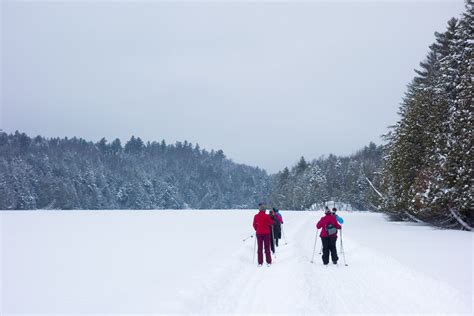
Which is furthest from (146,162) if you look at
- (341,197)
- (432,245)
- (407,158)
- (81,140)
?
(432,245)

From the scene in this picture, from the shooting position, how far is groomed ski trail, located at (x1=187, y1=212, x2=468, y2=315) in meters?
7.10

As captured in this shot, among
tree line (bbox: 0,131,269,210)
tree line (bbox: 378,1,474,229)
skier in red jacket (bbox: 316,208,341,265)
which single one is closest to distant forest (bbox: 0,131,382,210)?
tree line (bbox: 0,131,269,210)

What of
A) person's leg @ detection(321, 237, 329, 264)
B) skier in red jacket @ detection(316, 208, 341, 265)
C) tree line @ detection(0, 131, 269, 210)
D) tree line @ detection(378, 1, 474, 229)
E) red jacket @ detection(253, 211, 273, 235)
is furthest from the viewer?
tree line @ detection(0, 131, 269, 210)

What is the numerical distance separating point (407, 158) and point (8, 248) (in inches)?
1057

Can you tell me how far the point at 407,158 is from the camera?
28.5m

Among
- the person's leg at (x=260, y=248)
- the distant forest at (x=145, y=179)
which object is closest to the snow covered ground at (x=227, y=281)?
the person's leg at (x=260, y=248)

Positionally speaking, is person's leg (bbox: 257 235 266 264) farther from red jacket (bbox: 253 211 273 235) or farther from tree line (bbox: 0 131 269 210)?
tree line (bbox: 0 131 269 210)

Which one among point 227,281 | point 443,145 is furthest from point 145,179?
point 227,281

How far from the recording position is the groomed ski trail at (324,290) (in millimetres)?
7102

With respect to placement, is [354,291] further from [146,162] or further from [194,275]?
[146,162]

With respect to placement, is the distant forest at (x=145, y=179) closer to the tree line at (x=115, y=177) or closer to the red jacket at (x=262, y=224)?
the tree line at (x=115, y=177)

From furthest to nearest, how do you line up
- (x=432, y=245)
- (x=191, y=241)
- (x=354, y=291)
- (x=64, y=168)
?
(x=64, y=168), (x=191, y=241), (x=432, y=245), (x=354, y=291)

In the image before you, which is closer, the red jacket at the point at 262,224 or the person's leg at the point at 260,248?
the person's leg at the point at 260,248

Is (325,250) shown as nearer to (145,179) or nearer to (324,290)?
(324,290)
